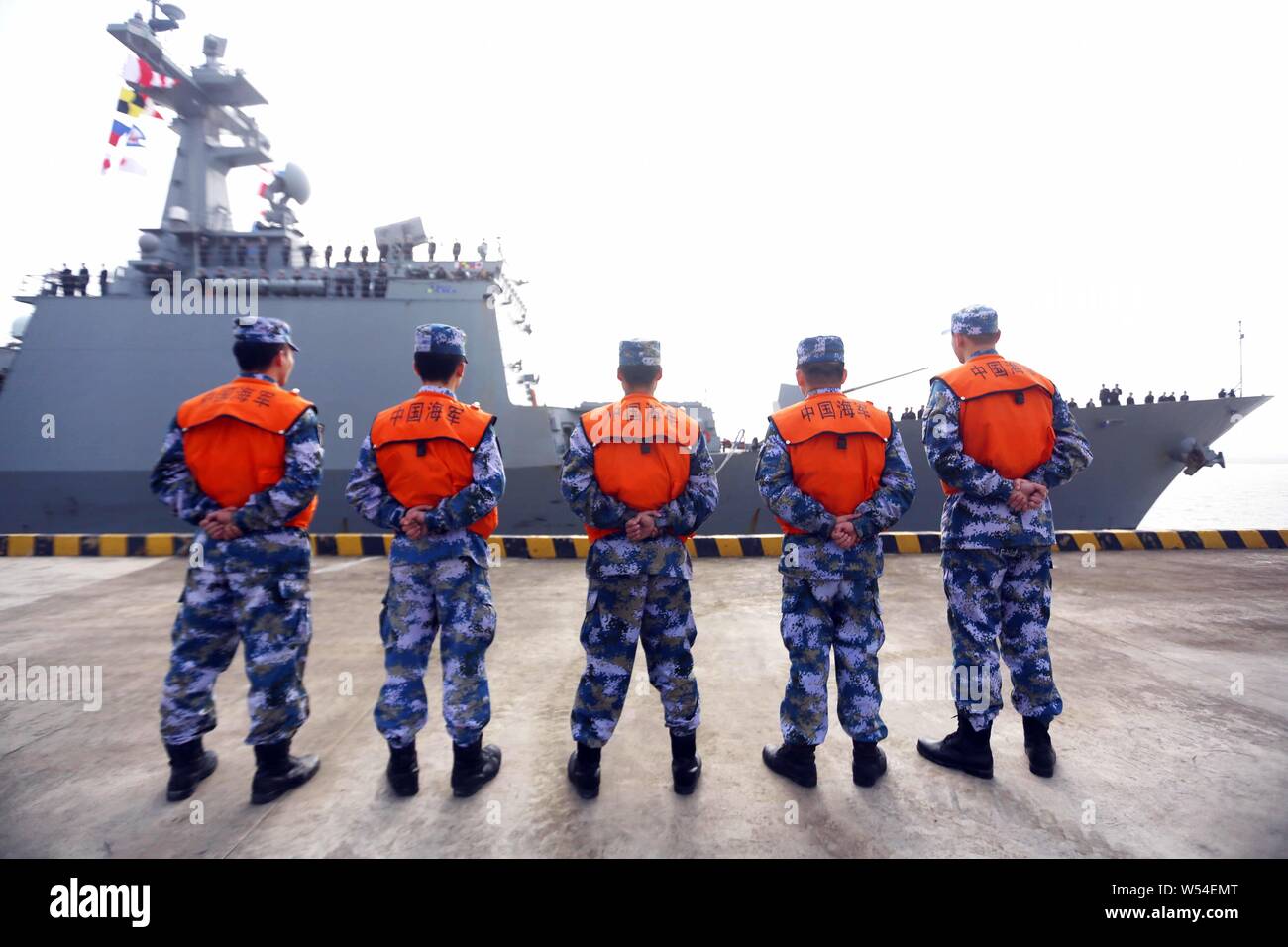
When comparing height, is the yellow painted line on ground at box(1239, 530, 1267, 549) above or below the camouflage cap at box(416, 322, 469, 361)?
below

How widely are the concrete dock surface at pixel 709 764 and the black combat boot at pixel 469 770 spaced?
4cm

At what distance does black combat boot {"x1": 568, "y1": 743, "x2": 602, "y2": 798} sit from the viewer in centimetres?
188

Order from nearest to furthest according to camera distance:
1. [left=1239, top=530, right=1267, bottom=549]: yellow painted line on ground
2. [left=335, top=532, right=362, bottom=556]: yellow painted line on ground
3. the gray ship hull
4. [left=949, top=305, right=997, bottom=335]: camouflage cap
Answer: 1. [left=949, top=305, right=997, bottom=335]: camouflage cap
2. [left=1239, top=530, right=1267, bottom=549]: yellow painted line on ground
3. [left=335, top=532, right=362, bottom=556]: yellow painted line on ground
4. the gray ship hull

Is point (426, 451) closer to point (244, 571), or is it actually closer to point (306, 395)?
point (244, 571)

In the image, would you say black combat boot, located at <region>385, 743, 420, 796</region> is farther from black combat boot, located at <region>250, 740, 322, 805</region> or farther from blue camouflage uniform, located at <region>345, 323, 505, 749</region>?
black combat boot, located at <region>250, 740, 322, 805</region>

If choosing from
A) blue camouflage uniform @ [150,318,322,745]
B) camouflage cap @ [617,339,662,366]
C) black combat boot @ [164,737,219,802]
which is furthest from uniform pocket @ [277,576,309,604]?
camouflage cap @ [617,339,662,366]

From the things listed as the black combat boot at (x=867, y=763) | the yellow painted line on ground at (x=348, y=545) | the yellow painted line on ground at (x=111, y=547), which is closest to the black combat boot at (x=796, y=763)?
the black combat boot at (x=867, y=763)

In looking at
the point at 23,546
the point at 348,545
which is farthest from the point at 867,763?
the point at 23,546

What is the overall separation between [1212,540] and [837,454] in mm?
7419

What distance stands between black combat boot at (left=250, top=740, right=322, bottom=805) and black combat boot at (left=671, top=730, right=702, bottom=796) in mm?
1382

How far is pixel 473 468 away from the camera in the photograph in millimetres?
2059

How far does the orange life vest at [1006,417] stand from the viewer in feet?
7.04

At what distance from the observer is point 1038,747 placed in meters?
2.04
